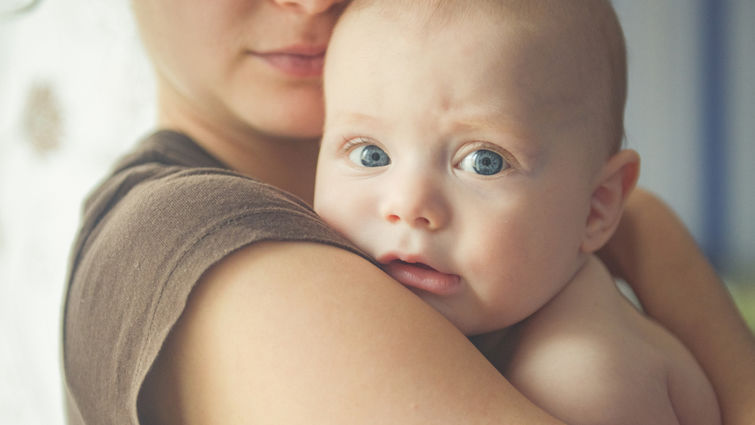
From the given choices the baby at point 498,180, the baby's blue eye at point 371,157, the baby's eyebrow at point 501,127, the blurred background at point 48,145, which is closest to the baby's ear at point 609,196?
the baby at point 498,180

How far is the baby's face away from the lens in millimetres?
771

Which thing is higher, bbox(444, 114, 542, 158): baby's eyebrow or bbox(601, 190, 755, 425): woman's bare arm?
bbox(444, 114, 542, 158): baby's eyebrow

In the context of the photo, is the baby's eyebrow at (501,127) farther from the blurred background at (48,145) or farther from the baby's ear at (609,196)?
the blurred background at (48,145)

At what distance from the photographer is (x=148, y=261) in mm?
706

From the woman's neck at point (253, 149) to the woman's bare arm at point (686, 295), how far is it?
1.81 feet

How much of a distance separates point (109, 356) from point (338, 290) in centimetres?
27

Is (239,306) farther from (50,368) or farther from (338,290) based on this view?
(50,368)

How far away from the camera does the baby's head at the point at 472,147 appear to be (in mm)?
772

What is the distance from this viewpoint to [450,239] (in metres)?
0.77

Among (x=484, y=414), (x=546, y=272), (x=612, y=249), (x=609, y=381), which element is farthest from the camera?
(x=612, y=249)

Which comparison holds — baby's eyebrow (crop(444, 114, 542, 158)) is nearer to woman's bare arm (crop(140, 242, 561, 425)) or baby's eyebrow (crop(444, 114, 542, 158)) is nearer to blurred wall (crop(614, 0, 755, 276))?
woman's bare arm (crop(140, 242, 561, 425))

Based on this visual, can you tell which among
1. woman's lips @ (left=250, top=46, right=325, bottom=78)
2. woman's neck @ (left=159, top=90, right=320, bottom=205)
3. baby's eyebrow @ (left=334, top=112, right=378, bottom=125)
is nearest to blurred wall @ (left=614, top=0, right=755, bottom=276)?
woman's neck @ (left=159, top=90, right=320, bottom=205)

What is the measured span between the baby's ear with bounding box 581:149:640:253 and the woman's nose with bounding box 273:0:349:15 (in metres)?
0.42

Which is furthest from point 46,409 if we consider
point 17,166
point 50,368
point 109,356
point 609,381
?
point 609,381
